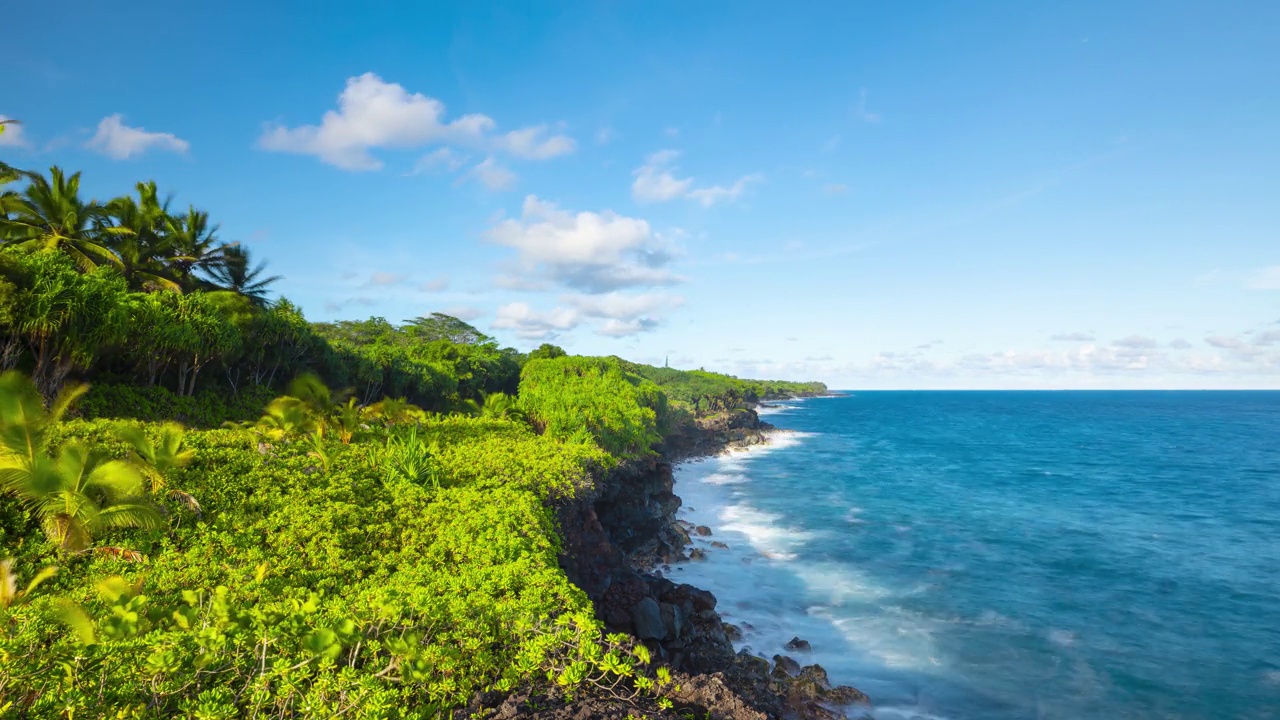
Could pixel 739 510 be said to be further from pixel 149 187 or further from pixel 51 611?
pixel 149 187

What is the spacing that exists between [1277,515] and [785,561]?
128ft

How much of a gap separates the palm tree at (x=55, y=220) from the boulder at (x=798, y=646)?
1260 inches

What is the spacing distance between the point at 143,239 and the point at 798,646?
122ft

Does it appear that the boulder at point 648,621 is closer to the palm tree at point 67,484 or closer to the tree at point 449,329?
the palm tree at point 67,484

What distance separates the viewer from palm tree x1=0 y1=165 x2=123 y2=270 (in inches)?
920

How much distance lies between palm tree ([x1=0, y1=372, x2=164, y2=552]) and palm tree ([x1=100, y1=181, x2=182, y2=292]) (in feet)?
61.0

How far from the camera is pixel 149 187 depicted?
93.8ft

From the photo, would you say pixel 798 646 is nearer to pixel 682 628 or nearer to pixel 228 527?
pixel 682 628

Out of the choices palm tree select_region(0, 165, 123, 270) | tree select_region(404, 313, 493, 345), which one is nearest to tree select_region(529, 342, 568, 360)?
tree select_region(404, 313, 493, 345)

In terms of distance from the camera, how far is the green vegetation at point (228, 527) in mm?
5359

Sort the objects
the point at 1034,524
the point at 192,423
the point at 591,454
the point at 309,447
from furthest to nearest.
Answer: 1. the point at 1034,524
2. the point at 192,423
3. the point at 591,454
4. the point at 309,447

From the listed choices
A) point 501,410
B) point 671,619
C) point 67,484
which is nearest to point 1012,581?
point 671,619

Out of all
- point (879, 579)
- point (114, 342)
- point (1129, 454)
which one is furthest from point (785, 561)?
point (1129, 454)

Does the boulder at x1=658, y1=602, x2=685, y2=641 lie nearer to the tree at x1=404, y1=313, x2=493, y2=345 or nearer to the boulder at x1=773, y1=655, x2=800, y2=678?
the boulder at x1=773, y1=655, x2=800, y2=678
